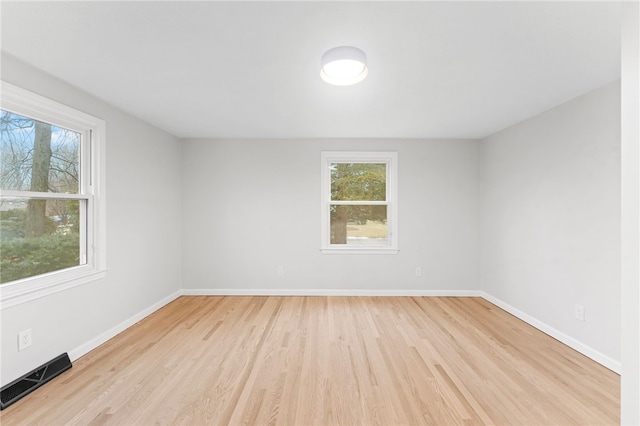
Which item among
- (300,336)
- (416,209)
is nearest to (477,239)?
(416,209)

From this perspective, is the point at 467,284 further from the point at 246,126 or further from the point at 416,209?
the point at 246,126

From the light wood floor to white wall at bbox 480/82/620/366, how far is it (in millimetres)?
379

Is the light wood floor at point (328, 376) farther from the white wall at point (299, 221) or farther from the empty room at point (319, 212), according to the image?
the white wall at point (299, 221)

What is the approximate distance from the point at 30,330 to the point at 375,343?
9.16 ft

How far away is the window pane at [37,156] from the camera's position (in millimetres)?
2021

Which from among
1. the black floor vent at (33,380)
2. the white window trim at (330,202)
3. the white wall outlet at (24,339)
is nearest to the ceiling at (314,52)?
the white window trim at (330,202)

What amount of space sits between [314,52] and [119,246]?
2785 mm

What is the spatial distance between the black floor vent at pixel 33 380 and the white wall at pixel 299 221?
6.57 feet

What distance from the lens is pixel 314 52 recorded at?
184 cm

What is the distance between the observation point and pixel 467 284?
4180 millimetres

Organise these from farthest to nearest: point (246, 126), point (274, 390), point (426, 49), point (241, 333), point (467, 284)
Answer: point (467, 284) → point (246, 126) → point (241, 333) → point (274, 390) → point (426, 49)

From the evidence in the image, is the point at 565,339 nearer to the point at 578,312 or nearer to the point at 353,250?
the point at 578,312

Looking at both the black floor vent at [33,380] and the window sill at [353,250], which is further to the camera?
the window sill at [353,250]

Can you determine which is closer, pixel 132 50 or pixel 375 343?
pixel 132 50
